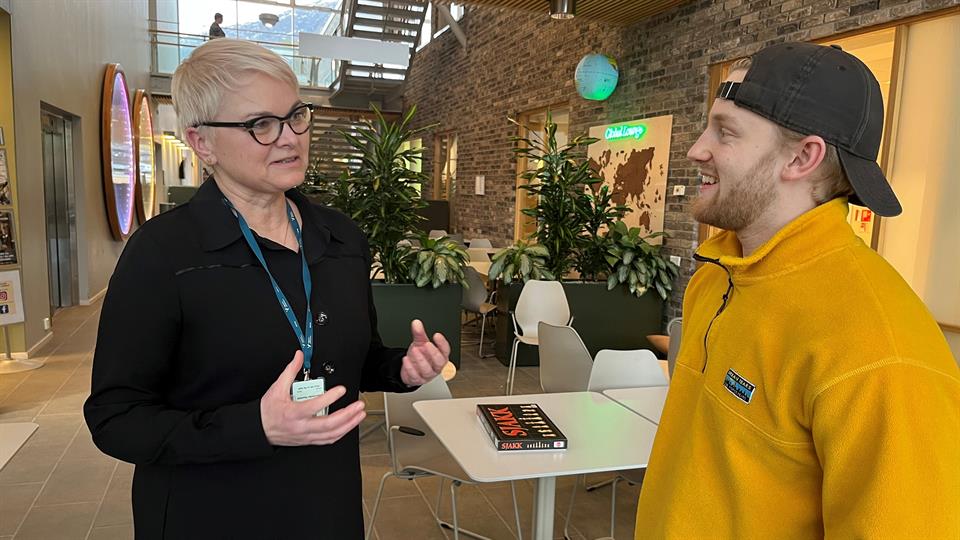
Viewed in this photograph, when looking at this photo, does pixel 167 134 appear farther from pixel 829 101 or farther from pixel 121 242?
pixel 829 101

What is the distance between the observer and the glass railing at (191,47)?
42.8 ft

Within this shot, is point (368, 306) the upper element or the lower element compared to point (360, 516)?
upper

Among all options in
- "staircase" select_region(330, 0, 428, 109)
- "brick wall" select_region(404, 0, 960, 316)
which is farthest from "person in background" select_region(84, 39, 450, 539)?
"staircase" select_region(330, 0, 428, 109)

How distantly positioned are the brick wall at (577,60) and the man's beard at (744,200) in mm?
3915

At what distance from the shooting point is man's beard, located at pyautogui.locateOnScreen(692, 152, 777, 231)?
1099mm

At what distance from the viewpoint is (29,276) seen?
568cm

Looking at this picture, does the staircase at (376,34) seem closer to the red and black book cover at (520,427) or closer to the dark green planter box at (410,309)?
the dark green planter box at (410,309)

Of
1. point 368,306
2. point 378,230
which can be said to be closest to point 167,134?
point 378,230

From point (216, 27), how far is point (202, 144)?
43.4 ft

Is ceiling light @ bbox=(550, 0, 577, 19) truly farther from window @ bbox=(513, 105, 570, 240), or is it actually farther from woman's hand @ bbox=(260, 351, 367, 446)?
woman's hand @ bbox=(260, 351, 367, 446)

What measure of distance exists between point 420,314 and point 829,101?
15.3 ft

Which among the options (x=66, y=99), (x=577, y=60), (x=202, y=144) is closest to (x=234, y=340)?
(x=202, y=144)

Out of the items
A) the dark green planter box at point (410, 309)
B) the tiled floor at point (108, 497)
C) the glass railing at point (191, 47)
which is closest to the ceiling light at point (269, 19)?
the glass railing at point (191, 47)

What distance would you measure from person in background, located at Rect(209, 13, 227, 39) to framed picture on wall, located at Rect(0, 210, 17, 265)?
823 cm
